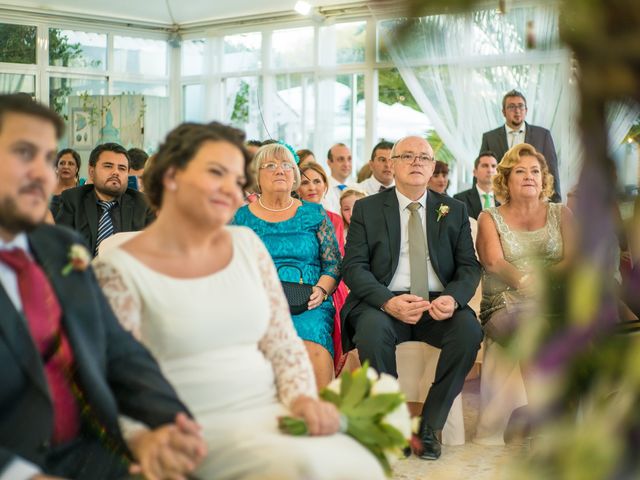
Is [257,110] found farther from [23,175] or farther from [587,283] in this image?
[587,283]

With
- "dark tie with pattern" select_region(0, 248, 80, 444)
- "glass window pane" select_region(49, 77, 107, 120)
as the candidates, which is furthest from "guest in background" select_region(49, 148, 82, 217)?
"dark tie with pattern" select_region(0, 248, 80, 444)

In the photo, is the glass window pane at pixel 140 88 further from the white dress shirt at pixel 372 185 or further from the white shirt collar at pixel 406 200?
the white shirt collar at pixel 406 200

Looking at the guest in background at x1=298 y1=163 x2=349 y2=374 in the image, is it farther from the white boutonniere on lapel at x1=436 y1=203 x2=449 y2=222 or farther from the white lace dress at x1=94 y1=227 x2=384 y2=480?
the white lace dress at x1=94 y1=227 x2=384 y2=480

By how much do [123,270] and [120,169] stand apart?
3.29 meters

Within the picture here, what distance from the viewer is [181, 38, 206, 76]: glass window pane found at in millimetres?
12742

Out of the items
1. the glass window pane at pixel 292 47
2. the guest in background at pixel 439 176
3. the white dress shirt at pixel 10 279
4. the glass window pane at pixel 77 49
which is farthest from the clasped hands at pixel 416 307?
the glass window pane at pixel 77 49

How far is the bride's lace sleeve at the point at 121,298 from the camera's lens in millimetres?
1911

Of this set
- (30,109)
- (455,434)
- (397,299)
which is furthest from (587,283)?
(455,434)

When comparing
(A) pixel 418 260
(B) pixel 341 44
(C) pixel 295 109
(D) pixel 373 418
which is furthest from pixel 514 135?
(D) pixel 373 418

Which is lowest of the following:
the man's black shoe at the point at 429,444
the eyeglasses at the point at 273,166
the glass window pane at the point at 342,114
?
the man's black shoe at the point at 429,444

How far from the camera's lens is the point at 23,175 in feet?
5.12

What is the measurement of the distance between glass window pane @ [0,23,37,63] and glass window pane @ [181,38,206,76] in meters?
2.23

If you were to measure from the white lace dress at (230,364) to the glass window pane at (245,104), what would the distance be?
1038 centimetres

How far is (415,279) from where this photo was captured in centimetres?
434
